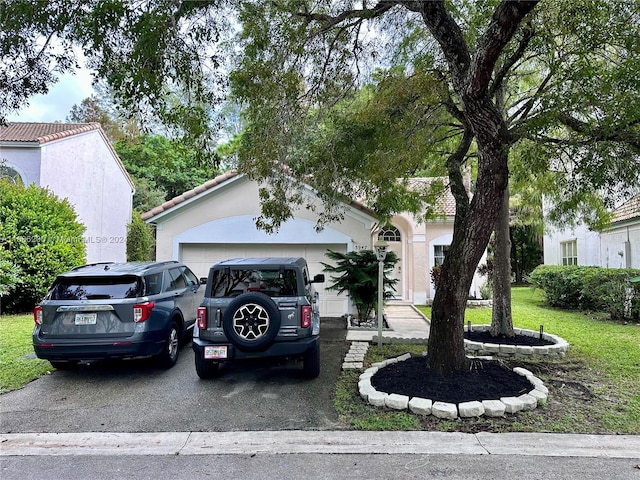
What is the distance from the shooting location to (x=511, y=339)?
26.5ft

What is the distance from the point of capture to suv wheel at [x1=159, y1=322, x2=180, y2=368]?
652 cm

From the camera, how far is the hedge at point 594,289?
11.1 m

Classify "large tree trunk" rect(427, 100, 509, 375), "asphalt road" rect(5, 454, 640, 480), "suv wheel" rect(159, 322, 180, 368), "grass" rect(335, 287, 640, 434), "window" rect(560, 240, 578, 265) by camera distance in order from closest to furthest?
"asphalt road" rect(5, 454, 640, 480) → "grass" rect(335, 287, 640, 434) → "large tree trunk" rect(427, 100, 509, 375) → "suv wheel" rect(159, 322, 180, 368) → "window" rect(560, 240, 578, 265)

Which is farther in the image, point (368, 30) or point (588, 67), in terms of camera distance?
point (368, 30)

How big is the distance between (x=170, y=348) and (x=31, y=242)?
26.8ft

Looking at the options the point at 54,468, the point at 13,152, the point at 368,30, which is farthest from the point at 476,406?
the point at 13,152

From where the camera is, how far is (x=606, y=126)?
514 centimetres

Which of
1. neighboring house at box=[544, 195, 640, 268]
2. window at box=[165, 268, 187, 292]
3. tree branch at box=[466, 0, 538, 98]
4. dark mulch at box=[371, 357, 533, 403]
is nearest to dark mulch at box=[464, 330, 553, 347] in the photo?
dark mulch at box=[371, 357, 533, 403]

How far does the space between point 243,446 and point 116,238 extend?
1975 cm

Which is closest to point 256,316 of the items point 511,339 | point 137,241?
point 511,339

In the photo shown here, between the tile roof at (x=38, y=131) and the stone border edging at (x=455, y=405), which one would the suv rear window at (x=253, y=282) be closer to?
the stone border edging at (x=455, y=405)

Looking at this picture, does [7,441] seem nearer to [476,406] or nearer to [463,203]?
[476,406]

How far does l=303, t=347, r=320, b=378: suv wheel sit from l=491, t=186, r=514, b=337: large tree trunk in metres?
4.32

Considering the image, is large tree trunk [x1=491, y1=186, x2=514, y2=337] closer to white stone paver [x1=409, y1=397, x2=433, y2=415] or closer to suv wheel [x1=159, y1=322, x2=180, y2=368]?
white stone paver [x1=409, y1=397, x2=433, y2=415]
